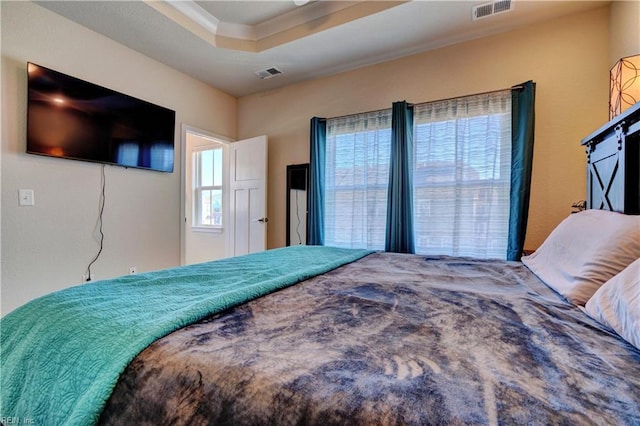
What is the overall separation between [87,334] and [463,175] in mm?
2952

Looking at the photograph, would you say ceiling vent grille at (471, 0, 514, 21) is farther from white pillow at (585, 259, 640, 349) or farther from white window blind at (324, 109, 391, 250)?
white pillow at (585, 259, 640, 349)

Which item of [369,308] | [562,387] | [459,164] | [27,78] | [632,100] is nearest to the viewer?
[562,387]

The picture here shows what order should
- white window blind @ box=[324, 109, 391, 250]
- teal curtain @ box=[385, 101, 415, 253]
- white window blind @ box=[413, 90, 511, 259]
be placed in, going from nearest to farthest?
white window blind @ box=[413, 90, 511, 259], teal curtain @ box=[385, 101, 415, 253], white window blind @ box=[324, 109, 391, 250]

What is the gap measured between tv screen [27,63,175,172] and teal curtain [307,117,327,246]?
1.67m

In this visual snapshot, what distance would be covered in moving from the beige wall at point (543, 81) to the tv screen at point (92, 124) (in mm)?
2290

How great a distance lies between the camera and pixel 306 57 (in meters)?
3.11

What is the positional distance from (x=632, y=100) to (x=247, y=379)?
8.52ft

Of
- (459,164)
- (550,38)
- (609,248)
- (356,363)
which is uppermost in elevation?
(550,38)

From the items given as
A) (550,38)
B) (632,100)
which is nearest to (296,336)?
(632,100)

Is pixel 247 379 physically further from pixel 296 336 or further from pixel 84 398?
pixel 84 398

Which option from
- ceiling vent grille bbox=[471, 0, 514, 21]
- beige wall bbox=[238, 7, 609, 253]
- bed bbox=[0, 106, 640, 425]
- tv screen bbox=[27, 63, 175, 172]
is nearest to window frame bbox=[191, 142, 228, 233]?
tv screen bbox=[27, 63, 175, 172]

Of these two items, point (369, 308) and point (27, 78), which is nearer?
point (369, 308)

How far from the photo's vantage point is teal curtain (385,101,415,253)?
291 centimetres

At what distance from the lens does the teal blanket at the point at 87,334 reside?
0.66 metres
